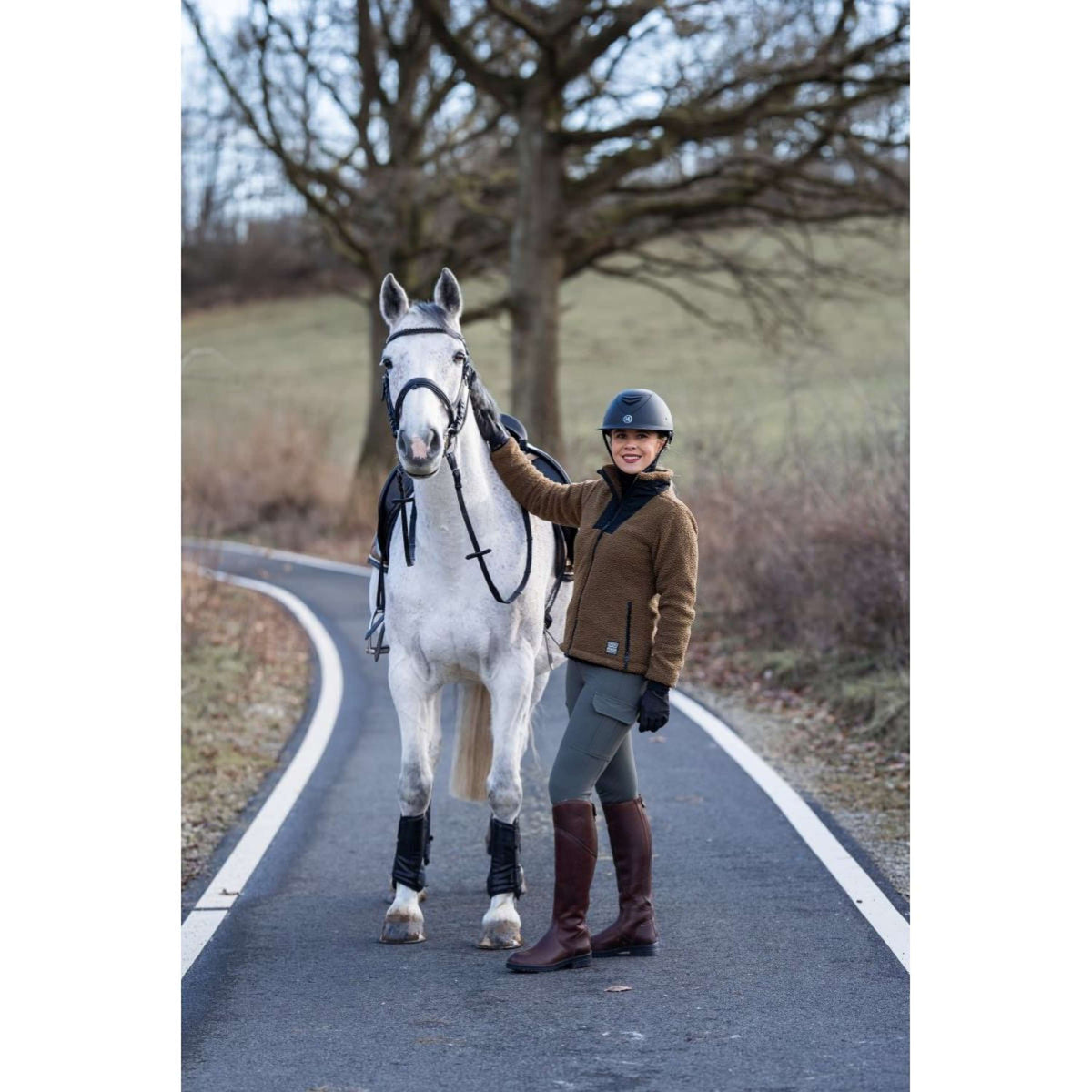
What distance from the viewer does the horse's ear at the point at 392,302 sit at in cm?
547

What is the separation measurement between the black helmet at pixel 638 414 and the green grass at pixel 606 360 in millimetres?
8481

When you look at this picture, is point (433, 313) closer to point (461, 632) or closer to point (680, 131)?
point (461, 632)

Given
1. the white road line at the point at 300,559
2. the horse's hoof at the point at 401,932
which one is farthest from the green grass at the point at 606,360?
the horse's hoof at the point at 401,932

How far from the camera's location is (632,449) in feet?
18.1

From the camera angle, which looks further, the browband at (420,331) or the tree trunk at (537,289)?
the tree trunk at (537,289)

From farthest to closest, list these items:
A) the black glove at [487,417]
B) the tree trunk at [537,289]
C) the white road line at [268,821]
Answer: the tree trunk at [537,289] → the white road line at [268,821] → the black glove at [487,417]

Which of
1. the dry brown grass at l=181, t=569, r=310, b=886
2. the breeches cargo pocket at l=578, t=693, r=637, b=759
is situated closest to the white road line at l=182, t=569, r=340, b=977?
the dry brown grass at l=181, t=569, r=310, b=886

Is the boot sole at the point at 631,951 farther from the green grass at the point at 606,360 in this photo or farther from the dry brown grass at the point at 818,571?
the green grass at the point at 606,360

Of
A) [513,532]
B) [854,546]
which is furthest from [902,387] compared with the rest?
[513,532]

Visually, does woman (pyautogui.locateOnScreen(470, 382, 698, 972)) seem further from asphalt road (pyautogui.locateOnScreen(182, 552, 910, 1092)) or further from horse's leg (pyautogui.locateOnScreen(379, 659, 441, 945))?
horse's leg (pyautogui.locateOnScreen(379, 659, 441, 945))

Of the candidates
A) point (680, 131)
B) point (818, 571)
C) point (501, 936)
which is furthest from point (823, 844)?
point (680, 131)

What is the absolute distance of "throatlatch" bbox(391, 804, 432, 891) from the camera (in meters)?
5.89

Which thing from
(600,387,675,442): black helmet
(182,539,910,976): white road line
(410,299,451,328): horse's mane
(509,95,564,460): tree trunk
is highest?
(509,95,564,460): tree trunk

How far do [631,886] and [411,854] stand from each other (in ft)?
2.94
